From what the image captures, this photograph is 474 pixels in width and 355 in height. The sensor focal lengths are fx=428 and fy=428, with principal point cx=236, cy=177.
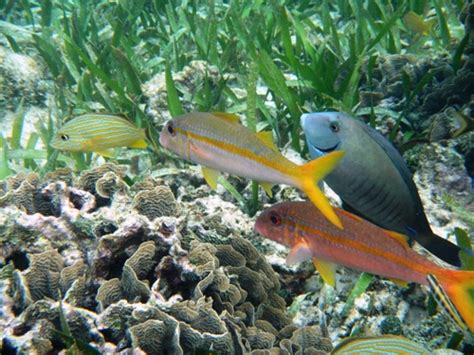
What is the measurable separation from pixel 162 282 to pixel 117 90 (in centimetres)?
299

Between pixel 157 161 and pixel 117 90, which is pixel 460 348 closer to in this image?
pixel 157 161

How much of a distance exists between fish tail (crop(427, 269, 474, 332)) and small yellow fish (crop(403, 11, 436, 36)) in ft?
15.1

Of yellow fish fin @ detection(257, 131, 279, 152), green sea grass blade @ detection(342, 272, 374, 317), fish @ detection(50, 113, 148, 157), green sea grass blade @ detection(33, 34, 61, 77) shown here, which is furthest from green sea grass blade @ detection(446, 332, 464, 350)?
green sea grass blade @ detection(33, 34, 61, 77)

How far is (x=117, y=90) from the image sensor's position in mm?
5121

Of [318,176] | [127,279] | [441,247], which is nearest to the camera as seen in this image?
[318,176]

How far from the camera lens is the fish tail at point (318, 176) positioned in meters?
2.25

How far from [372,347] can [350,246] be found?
561mm

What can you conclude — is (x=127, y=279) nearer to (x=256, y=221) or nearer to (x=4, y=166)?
(x=256, y=221)

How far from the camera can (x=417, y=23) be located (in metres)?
5.89

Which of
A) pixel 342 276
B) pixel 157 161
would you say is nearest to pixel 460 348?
pixel 342 276

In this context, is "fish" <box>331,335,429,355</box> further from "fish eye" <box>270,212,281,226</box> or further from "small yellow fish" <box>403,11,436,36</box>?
"small yellow fish" <box>403,11,436,36</box>

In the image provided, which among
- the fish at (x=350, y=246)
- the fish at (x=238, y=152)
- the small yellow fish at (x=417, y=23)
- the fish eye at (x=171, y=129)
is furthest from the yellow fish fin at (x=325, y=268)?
the small yellow fish at (x=417, y=23)

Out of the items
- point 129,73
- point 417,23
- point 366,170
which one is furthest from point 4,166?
point 417,23

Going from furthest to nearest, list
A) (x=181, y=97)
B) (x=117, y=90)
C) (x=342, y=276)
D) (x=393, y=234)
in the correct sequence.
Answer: (x=181, y=97), (x=117, y=90), (x=342, y=276), (x=393, y=234)
